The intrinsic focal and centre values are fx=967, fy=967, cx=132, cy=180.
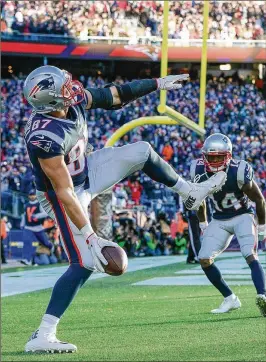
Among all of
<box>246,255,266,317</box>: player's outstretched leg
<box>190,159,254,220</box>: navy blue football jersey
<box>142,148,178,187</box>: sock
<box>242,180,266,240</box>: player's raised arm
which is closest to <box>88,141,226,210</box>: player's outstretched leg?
<box>142,148,178,187</box>: sock

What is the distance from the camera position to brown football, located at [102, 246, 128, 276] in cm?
525

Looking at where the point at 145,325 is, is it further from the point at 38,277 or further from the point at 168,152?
the point at 168,152

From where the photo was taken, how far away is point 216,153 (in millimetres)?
8039

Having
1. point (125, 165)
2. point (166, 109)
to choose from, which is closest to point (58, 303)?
point (125, 165)

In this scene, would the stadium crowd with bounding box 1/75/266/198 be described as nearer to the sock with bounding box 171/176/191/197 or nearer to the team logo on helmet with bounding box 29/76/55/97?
the sock with bounding box 171/176/191/197

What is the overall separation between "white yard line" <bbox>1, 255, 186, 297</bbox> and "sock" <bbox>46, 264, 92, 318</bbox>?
4.42m

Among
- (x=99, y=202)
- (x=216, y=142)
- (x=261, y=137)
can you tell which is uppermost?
(x=216, y=142)

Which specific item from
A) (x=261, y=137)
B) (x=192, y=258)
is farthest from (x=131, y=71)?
(x=192, y=258)

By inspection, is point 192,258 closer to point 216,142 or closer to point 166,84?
point 216,142

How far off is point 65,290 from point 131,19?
2601 cm

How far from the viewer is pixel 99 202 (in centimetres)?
1422

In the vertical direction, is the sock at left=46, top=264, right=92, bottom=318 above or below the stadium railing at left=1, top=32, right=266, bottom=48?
above

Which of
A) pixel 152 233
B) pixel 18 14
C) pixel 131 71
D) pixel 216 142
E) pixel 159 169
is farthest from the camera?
pixel 131 71

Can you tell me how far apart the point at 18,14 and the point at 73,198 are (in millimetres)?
24750
